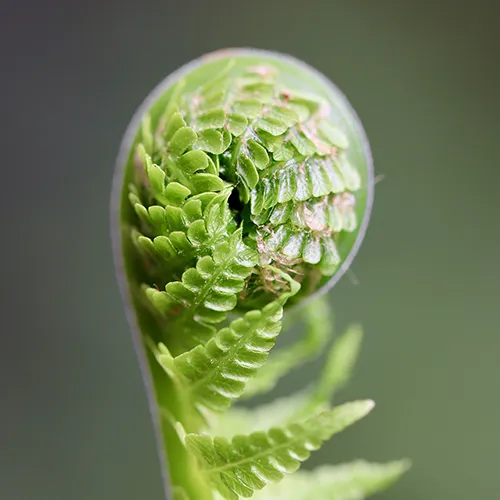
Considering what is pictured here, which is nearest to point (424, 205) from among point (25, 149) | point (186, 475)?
point (25, 149)

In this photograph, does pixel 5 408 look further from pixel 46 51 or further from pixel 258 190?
pixel 258 190

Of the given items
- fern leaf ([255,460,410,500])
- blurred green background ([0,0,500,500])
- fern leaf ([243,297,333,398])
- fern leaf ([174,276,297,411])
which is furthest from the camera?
blurred green background ([0,0,500,500])

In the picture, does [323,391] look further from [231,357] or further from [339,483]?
[231,357]

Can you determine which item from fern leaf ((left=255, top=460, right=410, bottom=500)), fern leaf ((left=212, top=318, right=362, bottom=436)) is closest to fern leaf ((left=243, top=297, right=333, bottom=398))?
fern leaf ((left=212, top=318, right=362, bottom=436))

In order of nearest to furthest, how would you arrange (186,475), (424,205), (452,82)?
(186,475) < (424,205) < (452,82)

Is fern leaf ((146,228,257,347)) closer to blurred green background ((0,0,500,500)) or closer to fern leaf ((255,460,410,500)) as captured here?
fern leaf ((255,460,410,500))
